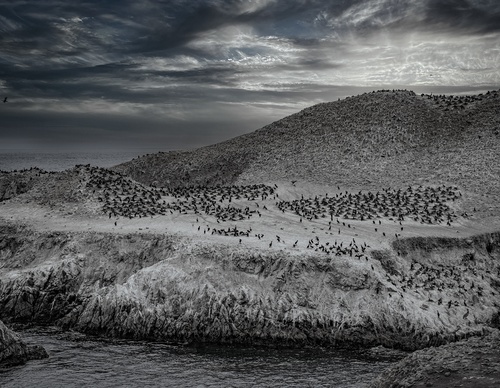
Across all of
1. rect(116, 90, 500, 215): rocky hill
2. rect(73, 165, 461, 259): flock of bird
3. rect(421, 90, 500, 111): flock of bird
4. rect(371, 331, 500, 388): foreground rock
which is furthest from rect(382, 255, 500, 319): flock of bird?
rect(421, 90, 500, 111): flock of bird

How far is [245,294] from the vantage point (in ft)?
129

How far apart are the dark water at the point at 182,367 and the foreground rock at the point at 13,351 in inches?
24.7

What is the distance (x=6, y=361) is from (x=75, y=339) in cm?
625

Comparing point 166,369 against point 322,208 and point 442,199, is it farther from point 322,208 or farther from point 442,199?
point 442,199

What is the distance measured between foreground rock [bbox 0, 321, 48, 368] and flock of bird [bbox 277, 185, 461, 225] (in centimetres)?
3327

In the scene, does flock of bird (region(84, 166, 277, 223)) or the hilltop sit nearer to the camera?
the hilltop

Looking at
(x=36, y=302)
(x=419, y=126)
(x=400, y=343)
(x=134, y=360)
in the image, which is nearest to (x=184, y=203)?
(x=36, y=302)

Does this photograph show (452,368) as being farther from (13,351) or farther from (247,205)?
(247,205)

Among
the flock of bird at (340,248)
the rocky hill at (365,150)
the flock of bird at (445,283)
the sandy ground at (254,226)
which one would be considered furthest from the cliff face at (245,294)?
the rocky hill at (365,150)

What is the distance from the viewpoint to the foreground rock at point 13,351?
32125 millimetres

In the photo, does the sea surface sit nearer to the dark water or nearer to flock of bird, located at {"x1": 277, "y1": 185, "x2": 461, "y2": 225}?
the dark water

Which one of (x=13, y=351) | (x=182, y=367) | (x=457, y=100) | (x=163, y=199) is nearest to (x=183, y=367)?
(x=182, y=367)

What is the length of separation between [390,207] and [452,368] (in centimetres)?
3895

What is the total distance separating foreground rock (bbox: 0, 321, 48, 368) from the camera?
105 feet
